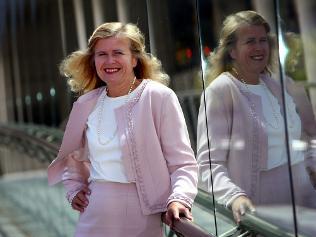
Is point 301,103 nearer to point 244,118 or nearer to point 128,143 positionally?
point 244,118

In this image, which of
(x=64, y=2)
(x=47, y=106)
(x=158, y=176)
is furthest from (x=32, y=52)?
(x=158, y=176)

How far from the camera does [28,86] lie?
8.64m

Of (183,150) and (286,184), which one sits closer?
(286,184)

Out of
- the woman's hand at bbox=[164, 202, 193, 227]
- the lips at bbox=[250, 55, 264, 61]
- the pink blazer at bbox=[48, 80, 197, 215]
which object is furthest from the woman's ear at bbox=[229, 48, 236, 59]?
the woman's hand at bbox=[164, 202, 193, 227]

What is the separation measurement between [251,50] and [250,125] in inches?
9.1

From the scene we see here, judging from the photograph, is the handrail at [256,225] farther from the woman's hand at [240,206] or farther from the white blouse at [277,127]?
the white blouse at [277,127]

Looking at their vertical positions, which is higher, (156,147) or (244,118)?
(244,118)

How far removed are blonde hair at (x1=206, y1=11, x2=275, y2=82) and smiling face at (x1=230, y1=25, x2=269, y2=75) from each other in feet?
0.05

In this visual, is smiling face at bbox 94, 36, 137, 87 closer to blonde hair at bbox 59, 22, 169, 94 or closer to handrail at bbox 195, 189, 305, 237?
blonde hair at bbox 59, 22, 169, 94

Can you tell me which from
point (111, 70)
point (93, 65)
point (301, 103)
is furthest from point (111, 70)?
point (301, 103)

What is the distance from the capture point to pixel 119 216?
2.33 metres

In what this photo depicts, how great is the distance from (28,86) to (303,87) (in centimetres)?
707

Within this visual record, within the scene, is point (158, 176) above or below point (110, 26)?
below

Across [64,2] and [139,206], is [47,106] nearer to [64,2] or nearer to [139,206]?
[64,2]
